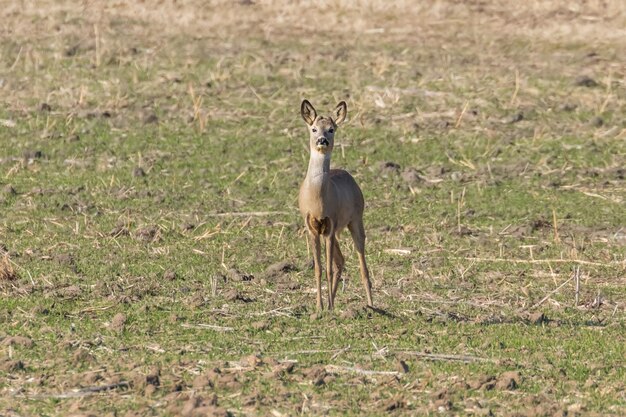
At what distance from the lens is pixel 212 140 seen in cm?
1809

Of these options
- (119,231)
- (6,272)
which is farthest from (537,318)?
(119,231)

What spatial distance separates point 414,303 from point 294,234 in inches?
116

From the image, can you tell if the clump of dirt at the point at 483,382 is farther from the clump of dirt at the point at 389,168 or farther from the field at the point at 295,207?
the clump of dirt at the point at 389,168

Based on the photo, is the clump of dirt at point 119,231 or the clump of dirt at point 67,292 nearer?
the clump of dirt at point 67,292

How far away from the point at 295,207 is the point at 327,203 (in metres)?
4.65

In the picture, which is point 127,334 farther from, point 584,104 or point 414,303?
point 584,104

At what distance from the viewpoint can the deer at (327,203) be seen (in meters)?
11.0

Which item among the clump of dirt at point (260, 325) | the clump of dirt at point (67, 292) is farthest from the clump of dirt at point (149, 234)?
the clump of dirt at point (260, 325)

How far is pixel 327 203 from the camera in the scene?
1096cm

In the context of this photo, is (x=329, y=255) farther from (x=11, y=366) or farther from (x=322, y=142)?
(x=11, y=366)

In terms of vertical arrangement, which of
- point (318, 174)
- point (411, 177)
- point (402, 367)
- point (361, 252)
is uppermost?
point (318, 174)

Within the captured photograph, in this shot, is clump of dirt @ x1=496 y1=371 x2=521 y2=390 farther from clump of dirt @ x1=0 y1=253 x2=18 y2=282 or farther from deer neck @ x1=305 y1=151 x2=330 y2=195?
clump of dirt @ x1=0 y1=253 x2=18 y2=282

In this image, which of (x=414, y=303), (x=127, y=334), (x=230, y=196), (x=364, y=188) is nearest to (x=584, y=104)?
(x=364, y=188)

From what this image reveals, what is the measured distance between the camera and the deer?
11.0 metres
